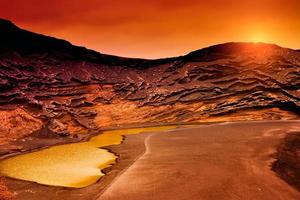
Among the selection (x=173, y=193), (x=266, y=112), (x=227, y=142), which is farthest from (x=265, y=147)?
Result: (x=266, y=112)

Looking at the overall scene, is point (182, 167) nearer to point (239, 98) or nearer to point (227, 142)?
point (227, 142)

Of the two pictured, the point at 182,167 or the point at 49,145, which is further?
the point at 49,145

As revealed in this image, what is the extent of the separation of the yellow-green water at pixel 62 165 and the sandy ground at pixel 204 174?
6.34 ft

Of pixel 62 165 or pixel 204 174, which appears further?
pixel 62 165

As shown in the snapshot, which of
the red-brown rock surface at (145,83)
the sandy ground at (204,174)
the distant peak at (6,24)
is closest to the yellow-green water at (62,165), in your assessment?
the sandy ground at (204,174)

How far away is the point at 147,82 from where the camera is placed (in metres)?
56.1

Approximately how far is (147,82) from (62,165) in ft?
125

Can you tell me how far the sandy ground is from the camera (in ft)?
38.9

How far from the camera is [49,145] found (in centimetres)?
2633

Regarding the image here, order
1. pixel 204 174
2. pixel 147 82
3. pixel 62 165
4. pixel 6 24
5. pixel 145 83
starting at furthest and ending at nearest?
pixel 147 82 < pixel 145 83 < pixel 6 24 < pixel 62 165 < pixel 204 174

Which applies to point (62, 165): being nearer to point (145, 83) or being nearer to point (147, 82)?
point (145, 83)

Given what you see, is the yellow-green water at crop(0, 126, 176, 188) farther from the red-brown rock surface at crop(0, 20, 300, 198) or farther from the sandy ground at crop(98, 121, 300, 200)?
the red-brown rock surface at crop(0, 20, 300, 198)

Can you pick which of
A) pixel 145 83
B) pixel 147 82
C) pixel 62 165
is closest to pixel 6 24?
pixel 145 83

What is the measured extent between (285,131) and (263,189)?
14.6m
